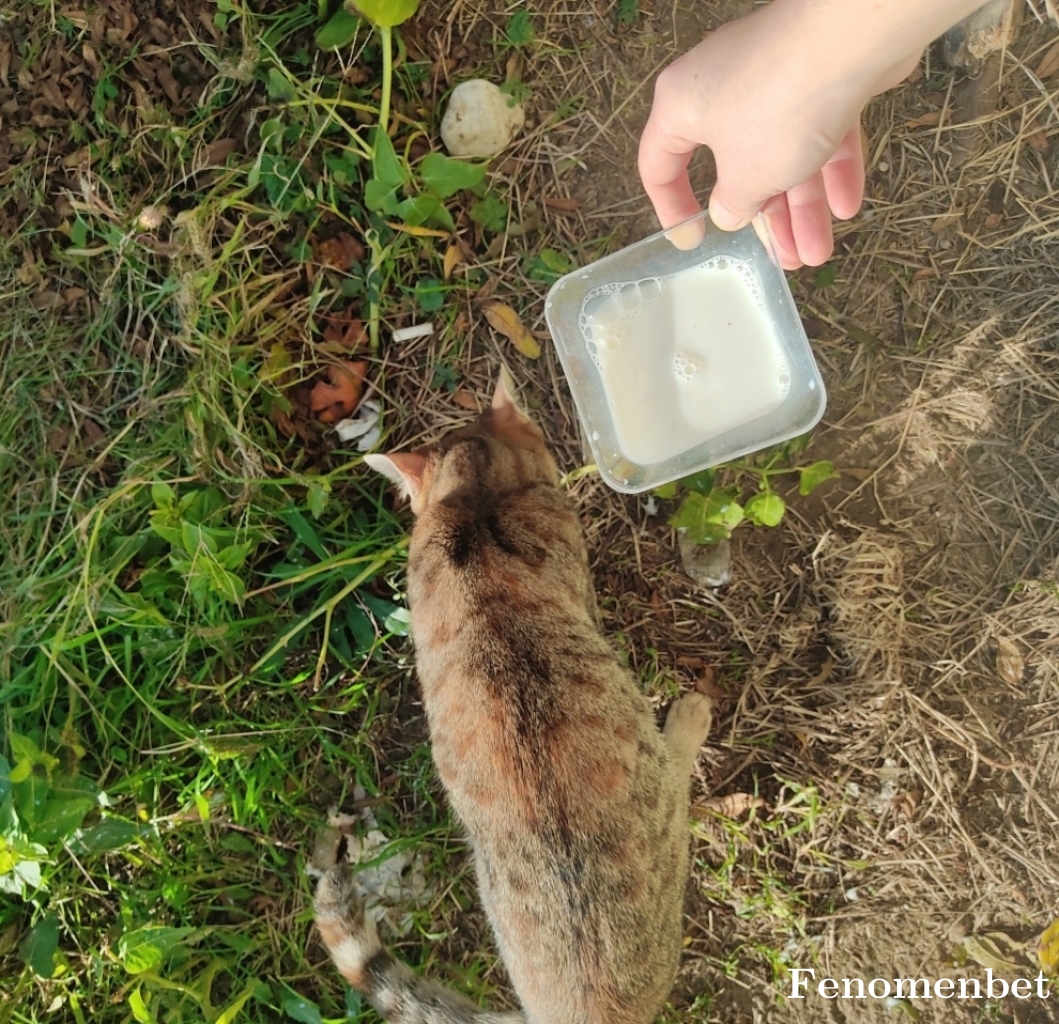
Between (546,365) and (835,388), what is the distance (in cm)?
94

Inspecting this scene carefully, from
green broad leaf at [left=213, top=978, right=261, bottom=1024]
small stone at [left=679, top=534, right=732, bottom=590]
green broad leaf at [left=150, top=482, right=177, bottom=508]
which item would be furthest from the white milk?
green broad leaf at [left=213, top=978, right=261, bottom=1024]

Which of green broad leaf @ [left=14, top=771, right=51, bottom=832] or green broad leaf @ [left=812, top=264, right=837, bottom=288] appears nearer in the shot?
green broad leaf @ [left=14, top=771, right=51, bottom=832]

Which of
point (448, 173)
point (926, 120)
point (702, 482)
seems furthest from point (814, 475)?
point (448, 173)

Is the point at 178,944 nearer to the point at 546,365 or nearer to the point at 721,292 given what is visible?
the point at 546,365

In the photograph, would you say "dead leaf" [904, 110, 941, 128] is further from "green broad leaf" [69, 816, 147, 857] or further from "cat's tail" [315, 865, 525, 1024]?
"green broad leaf" [69, 816, 147, 857]

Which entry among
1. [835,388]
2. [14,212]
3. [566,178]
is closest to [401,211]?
[566,178]

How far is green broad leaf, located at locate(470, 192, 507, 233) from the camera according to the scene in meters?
2.48

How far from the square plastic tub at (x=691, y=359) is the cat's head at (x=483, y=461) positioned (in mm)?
176

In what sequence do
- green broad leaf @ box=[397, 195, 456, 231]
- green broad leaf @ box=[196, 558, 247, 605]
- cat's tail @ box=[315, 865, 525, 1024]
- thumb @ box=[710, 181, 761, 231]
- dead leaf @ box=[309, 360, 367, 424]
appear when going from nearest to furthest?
1. thumb @ box=[710, 181, 761, 231]
2. cat's tail @ box=[315, 865, 525, 1024]
3. green broad leaf @ box=[196, 558, 247, 605]
4. green broad leaf @ box=[397, 195, 456, 231]
5. dead leaf @ box=[309, 360, 367, 424]

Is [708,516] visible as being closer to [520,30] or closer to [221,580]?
[221,580]

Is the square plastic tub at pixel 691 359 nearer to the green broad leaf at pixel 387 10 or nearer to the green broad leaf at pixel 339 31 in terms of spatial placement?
the green broad leaf at pixel 387 10

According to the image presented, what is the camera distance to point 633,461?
83.1 inches

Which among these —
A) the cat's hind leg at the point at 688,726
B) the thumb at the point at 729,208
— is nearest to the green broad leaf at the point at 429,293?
the thumb at the point at 729,208

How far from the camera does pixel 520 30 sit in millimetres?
2451
